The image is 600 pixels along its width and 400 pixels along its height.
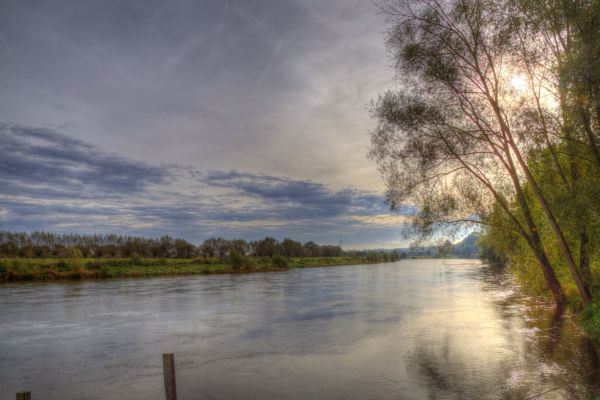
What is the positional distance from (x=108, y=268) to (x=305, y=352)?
68675mm

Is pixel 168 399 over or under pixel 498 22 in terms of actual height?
under

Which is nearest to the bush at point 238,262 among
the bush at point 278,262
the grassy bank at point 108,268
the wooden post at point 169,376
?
the grassy bank at point 108,268

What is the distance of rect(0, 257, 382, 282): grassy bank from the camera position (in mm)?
63281

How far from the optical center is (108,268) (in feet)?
248

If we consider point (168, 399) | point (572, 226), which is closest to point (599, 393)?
point (572, 226)

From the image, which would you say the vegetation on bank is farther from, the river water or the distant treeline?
the distant treeline

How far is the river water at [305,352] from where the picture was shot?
473 inches

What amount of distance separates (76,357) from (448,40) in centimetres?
2185

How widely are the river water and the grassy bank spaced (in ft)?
130

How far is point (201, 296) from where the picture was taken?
39.7 metres

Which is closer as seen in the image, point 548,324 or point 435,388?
point 435,388

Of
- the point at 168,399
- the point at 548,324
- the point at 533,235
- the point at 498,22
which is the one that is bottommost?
the point at 548,324

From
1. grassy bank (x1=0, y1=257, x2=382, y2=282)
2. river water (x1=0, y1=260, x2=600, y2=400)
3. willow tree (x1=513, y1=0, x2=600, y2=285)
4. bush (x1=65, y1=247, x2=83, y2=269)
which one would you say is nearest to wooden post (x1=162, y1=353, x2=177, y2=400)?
river water (x1=0, y1=260, x2=600, y2=400)

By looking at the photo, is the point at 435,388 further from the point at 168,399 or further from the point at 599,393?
the point at 168,399
